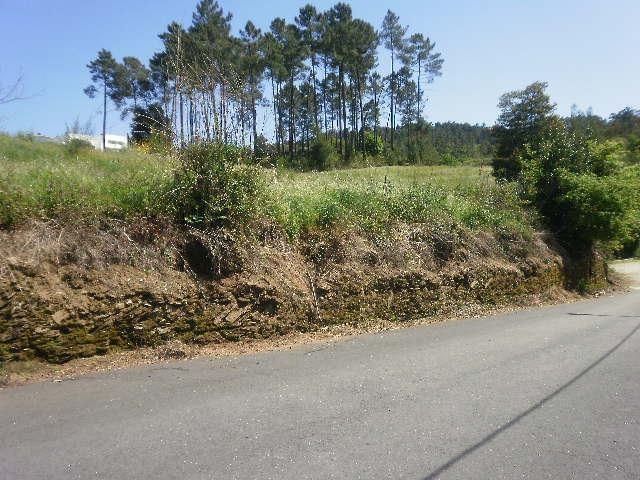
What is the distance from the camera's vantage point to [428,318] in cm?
1044

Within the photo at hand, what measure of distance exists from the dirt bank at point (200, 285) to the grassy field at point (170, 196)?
1.17ft

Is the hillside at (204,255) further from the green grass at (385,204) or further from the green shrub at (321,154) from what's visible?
the green shrub at (321,154)

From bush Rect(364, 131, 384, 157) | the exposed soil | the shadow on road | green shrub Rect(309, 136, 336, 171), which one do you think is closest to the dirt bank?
the exposed soil

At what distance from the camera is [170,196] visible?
834 cm

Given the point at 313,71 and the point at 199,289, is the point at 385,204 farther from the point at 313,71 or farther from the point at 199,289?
the point at 313,71

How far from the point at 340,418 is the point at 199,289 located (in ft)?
11.6

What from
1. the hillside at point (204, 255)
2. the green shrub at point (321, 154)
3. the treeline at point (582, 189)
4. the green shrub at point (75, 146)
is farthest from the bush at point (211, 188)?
the green shrub at point (321, 154)

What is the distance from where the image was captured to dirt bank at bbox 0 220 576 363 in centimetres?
628

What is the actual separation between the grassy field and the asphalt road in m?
2.81

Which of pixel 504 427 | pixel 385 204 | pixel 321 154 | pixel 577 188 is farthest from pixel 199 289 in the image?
pixel 321 154

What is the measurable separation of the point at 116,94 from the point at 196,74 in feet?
143

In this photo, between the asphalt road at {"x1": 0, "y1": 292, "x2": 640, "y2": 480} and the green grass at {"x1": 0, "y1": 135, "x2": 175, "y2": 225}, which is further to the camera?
the green grass at {"x1": 0, "y1": 135, "x2": 175, "y2": 225}

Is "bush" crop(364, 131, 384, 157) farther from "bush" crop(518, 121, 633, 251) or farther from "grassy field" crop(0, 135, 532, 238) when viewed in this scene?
"grassy field" crop(0, 135, 532, 238)

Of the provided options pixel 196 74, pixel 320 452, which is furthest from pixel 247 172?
pixel 320 452
